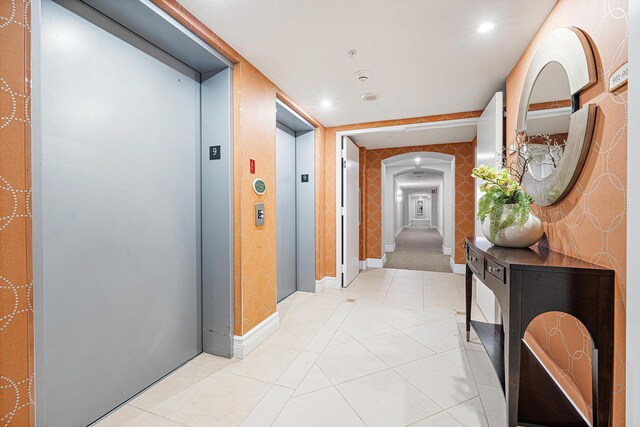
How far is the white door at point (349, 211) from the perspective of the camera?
3771 millimetres

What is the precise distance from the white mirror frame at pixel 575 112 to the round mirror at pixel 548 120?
44 millimetres

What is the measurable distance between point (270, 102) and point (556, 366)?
9.11 ft

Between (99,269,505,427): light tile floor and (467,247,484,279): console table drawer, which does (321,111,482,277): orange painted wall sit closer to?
(99,269,505,427): light tile floor

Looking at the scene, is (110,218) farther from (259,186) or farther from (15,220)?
(259,186)

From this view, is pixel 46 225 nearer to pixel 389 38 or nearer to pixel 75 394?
pixel 75 394

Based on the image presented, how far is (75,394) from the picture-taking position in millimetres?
1305

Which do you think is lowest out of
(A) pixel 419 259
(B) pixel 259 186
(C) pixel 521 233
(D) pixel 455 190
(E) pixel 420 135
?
(A) pixel 419 259

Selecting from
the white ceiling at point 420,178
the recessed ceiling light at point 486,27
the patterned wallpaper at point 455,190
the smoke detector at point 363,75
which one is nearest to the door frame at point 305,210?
Result: the smoke detector at point 363,75

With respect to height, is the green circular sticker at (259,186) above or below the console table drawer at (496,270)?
above

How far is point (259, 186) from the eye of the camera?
7.39 ft

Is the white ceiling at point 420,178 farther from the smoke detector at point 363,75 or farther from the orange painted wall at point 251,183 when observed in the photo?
the orange painted wall at point 251,183

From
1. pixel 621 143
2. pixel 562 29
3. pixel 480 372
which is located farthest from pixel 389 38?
pixel 480 372

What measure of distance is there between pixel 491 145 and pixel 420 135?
1.72 meters

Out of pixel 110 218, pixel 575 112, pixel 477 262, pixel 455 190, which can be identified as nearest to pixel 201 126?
pixel 110 218
